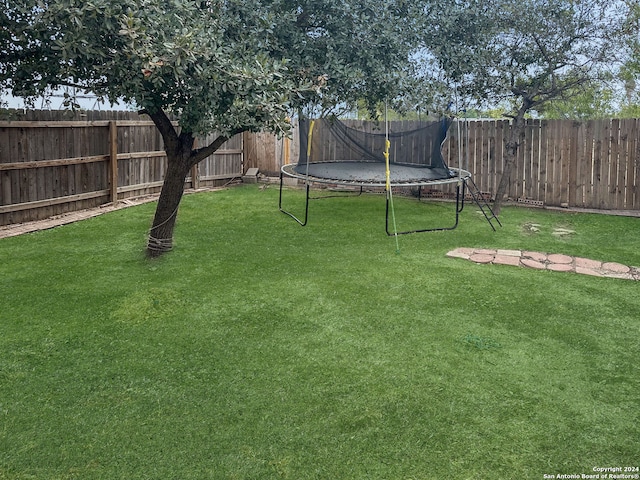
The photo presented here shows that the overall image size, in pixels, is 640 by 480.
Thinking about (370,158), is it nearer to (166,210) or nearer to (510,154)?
(510,154)

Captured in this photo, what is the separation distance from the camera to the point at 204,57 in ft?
13.5

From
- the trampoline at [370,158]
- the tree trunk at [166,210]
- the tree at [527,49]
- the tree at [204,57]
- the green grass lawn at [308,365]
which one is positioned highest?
the tree at [527,49]

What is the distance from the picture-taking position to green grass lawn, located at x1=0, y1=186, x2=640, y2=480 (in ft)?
8.23

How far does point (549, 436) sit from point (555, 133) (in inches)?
283

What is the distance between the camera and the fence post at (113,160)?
8.38 meters

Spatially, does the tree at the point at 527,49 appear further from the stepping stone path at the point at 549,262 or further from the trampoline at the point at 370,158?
the stepping stone path at the point at 549,262

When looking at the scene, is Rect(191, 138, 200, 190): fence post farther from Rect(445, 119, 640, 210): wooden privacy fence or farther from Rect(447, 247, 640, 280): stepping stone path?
Rect(447, 247, 640, 280): stepping stone path

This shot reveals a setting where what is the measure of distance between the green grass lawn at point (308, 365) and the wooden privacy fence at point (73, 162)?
1.16m

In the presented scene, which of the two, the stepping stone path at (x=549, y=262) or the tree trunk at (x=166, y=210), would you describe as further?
the tree trunk at (x=166, y=210)

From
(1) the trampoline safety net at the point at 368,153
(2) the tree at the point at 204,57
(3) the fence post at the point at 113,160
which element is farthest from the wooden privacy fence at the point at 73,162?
(1) the trampoline safety net at the point at 368,153

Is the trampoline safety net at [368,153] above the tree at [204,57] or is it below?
below

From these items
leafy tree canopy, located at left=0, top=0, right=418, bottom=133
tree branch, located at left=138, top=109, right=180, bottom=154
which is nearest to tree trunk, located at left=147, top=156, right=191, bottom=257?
tree branch, located at left=138, top=109, right=180, bottom=154

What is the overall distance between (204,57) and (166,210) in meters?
2.12

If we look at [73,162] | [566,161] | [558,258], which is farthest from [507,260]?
[73,162]
